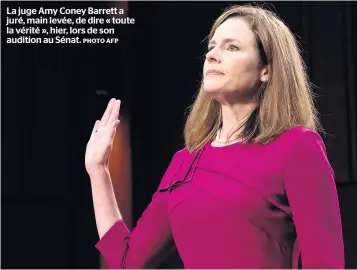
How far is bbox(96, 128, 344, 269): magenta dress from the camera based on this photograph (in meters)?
0.89

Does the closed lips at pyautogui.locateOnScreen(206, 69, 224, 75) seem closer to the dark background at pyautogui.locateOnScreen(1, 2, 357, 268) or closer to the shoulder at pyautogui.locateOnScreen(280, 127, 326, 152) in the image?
the shoulder at pyautogui.locateOnScreen(280, 127, 326, 152)

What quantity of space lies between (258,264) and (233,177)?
139 mm

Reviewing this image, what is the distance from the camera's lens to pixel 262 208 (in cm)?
92

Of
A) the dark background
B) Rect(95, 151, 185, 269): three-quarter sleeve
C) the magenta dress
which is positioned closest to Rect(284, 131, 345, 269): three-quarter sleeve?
the magenta dress

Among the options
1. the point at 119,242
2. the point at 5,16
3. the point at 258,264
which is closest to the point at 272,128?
the point at 258,264

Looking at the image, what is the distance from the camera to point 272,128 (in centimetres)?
97

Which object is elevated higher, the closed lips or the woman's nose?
the woman's nose

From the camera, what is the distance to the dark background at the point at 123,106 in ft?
5.62

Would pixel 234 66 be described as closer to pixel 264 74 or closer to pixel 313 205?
pixel 264 74

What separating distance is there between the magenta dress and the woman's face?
0.10 meters

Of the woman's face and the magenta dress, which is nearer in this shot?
the magenta dress

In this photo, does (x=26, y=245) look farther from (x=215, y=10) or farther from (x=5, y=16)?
(x=215, y=10)

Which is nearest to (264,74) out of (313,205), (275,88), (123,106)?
(275,88)

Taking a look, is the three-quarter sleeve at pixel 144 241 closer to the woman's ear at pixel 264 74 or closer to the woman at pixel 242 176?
the woman at pixel 242 176
